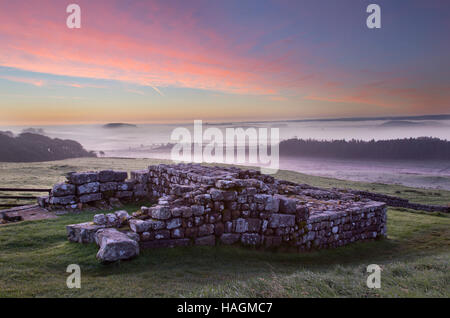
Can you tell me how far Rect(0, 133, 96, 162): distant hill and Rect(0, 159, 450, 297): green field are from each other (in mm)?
54247

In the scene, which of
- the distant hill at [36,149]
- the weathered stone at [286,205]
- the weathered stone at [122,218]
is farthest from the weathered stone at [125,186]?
the distant hill at [36,149]

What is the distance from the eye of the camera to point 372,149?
72.0m

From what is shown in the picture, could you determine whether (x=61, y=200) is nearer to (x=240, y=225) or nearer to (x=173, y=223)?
(x=173, y=223)

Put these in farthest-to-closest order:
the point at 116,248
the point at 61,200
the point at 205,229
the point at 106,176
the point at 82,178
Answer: the point at 106,176
the point at 82,178
the point at 61,200
the point at 205,229
the point at 116,248

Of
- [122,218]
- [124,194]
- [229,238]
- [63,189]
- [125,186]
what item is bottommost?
[229,238]

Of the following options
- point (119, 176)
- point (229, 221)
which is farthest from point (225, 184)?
point (119, 176)

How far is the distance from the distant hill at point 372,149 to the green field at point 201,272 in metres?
66.7

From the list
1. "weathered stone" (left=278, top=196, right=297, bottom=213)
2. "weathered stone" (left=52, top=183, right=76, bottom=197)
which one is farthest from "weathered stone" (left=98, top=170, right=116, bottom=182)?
"weathered stone" (left=278, top=196, right=297, bottom=213)

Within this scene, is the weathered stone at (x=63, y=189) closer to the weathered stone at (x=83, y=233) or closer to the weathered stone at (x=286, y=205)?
the weathered stone at (x=83, y=233)

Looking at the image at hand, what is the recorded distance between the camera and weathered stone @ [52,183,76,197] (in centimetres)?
1332

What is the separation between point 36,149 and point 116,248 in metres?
65.3

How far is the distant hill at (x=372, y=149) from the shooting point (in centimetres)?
6694

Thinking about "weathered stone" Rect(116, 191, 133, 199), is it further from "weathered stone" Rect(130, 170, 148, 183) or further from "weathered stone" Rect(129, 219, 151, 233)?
"weathered stone" Rect(129, 219, 151, 233)
